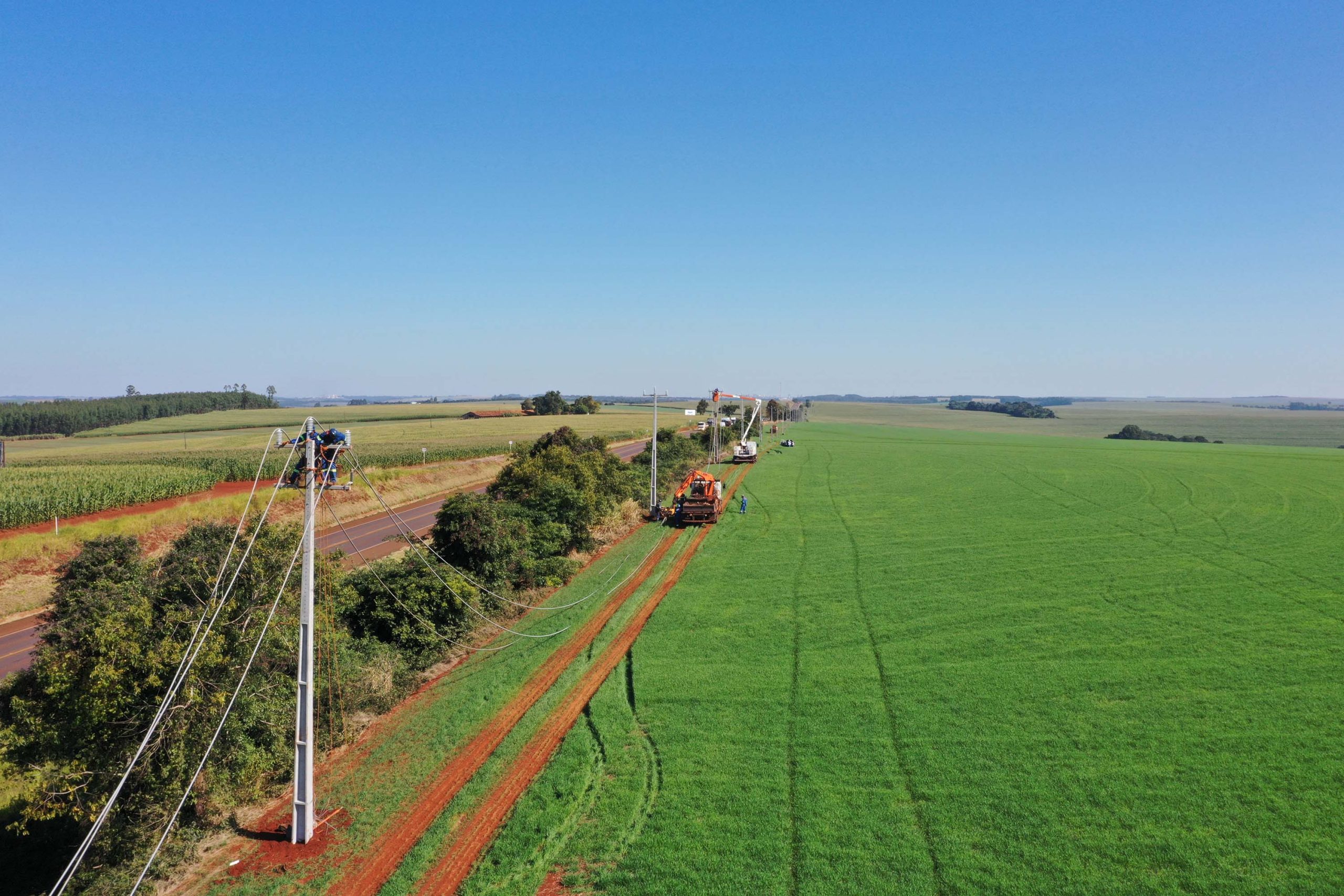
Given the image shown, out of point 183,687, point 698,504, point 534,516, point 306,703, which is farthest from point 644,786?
point 698,504

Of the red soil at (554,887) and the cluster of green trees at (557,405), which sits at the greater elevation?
the cluster of green trees at (557,405)

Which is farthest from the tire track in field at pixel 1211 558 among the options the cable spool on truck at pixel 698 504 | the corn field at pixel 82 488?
the corn field at pixel 82 488

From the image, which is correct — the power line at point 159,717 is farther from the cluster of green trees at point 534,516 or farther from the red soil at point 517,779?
the cluster of green trees at point 534,516


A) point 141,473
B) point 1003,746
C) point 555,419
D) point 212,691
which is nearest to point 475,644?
point 212,691

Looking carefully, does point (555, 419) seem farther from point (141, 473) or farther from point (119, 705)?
point (119, 705)

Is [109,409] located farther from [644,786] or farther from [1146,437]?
[1146,437]

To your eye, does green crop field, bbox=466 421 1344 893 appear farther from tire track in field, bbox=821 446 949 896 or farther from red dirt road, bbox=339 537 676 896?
red dirt road, bbox=339 537 676 896
